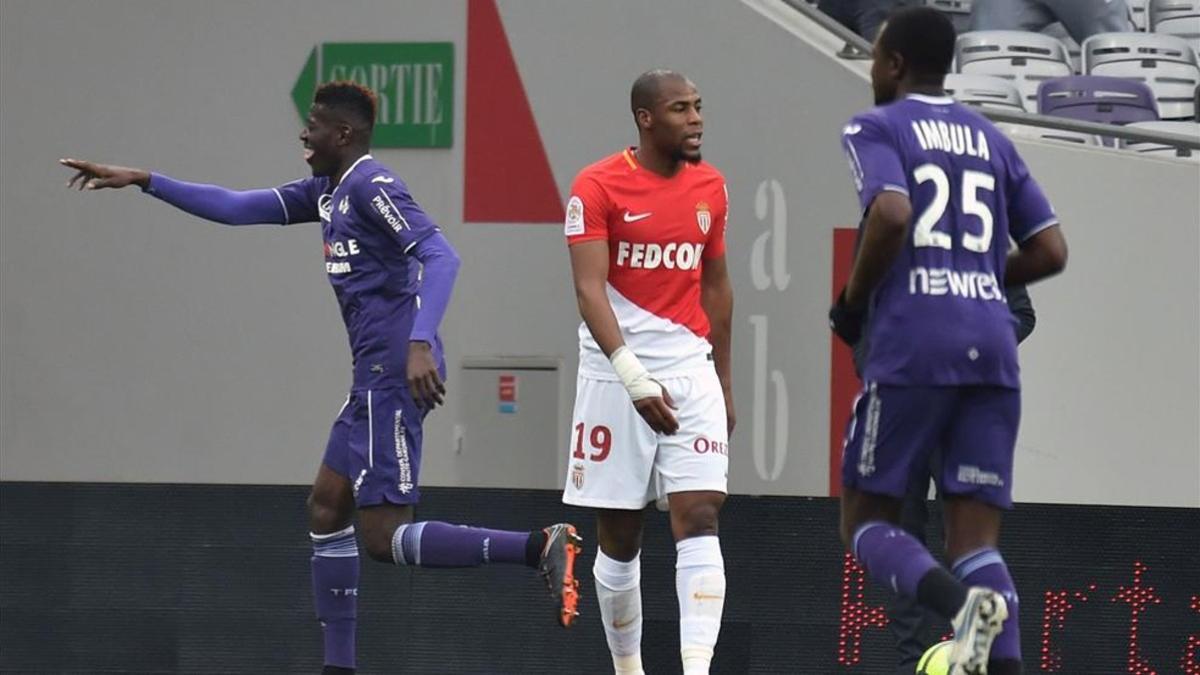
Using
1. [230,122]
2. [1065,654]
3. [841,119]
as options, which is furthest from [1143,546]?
[230,122]

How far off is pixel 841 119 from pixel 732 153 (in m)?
0.49

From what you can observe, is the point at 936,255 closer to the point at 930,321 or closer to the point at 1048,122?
the point at 930,321

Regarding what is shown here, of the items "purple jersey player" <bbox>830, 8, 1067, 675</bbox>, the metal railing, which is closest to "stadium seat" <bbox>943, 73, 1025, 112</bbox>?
the metal railing

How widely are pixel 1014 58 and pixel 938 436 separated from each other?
17.7 feet

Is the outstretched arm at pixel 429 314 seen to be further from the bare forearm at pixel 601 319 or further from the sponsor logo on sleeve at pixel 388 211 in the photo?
the bare forearm at pixel 601 319

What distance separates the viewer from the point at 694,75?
8711mm

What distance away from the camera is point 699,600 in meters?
6.12

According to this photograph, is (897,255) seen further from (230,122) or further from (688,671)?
(230,122)

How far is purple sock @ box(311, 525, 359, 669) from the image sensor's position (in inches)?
261

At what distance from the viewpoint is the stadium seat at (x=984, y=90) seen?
928cm

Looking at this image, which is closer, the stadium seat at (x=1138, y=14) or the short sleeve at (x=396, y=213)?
the short sleeve at (x=396, y=213)

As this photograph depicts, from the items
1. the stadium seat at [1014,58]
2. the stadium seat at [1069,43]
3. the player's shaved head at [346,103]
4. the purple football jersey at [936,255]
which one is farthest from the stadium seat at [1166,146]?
the purple football jersey at [936,255]

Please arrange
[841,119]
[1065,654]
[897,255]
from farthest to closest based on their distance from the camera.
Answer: [841,119], [1065,654], [897,255]

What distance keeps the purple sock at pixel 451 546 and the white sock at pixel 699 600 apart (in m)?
0.60
